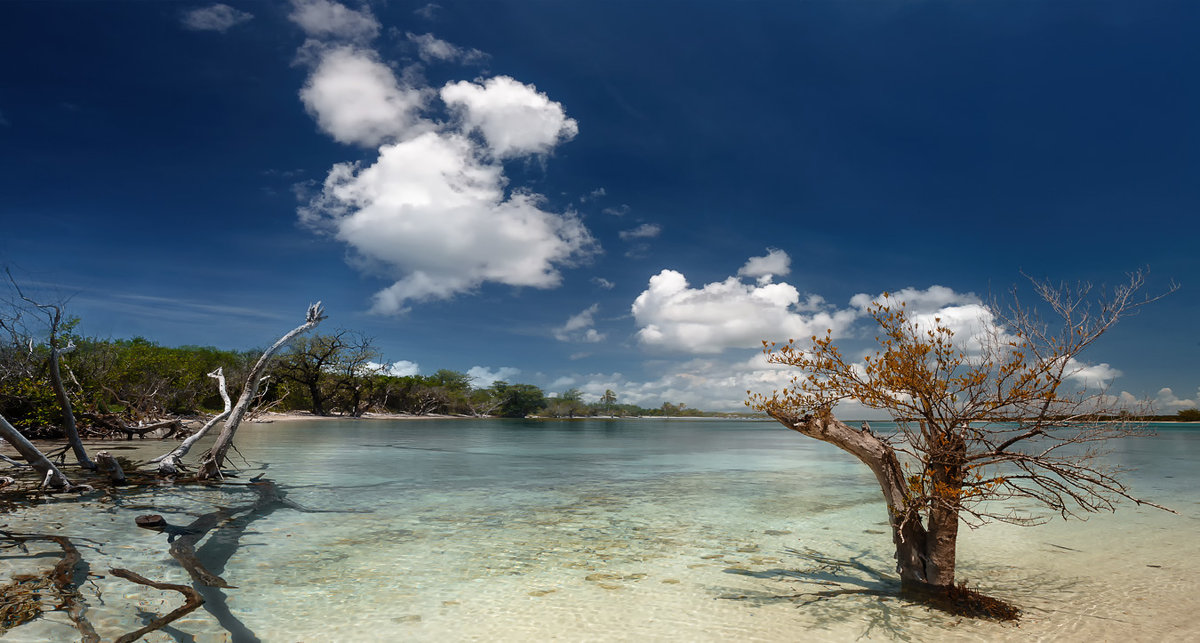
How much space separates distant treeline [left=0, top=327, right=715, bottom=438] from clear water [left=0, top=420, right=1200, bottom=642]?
6.63 metres

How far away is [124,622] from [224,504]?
841 cm

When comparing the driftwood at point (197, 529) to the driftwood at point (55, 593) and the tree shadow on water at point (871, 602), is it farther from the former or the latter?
the tree shadow on water at point (871, 602)

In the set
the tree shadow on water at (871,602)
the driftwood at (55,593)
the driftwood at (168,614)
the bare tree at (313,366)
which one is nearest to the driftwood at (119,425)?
the driftwood at (55,593)

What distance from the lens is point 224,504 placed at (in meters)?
13.6

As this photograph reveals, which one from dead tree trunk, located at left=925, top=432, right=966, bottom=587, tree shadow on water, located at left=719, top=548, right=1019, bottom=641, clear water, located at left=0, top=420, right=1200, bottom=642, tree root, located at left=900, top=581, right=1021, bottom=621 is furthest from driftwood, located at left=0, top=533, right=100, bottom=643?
tree root, located at left=900, top=581, right=1021, bottom=621

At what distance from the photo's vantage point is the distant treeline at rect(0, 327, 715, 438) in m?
21.2

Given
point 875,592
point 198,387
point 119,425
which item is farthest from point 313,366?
point 875,592

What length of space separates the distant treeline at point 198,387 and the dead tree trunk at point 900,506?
52.5ft

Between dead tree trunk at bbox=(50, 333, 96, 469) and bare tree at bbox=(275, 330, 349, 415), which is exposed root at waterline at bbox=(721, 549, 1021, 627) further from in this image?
bare tree at bbox=(275, 330, 349, 415)

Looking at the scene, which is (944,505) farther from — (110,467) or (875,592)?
(110,467)

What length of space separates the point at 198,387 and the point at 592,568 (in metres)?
62.7

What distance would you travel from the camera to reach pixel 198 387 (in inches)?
2237

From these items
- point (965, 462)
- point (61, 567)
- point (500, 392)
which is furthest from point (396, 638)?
point (500, 392)

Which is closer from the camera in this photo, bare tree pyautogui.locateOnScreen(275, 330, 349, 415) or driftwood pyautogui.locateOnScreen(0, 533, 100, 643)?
driftwood pyautogui.locateOnScreen(0, 533, 100, 643)
